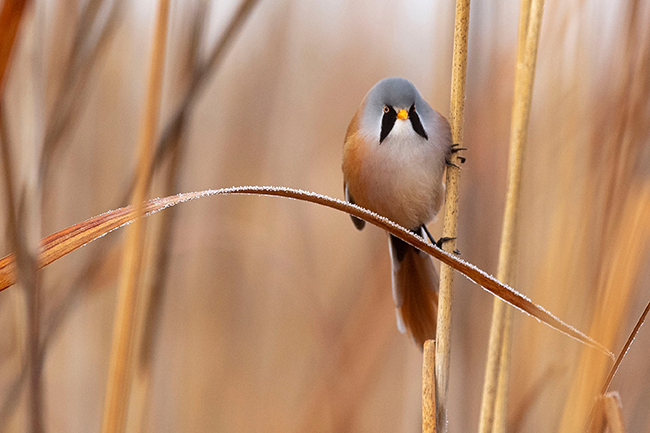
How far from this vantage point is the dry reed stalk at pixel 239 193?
0.41m

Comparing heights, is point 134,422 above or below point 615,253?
below

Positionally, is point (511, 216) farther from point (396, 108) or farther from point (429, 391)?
point (396, 108)

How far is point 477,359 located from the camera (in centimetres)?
135

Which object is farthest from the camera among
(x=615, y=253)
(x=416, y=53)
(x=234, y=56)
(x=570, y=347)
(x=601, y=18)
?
(x=234, y=56)

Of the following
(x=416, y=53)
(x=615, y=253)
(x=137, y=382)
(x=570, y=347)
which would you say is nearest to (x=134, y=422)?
(x=137, y=382)

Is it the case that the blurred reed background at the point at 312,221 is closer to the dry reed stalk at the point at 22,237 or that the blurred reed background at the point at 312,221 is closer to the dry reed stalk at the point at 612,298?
the dry reed stalk at the point at 612,298

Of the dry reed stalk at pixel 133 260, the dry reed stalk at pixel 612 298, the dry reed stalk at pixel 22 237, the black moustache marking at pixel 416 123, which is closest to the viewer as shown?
the dry reed stalk at pixel 22 237

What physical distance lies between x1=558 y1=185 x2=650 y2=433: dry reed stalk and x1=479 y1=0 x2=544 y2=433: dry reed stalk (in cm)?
9

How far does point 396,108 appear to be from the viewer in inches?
39.5

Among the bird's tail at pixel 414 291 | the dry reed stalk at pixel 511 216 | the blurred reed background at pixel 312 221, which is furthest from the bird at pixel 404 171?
the dry reed stalk at pixel 511 216

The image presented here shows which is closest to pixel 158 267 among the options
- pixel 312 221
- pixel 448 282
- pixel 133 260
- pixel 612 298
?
pixel 133 260

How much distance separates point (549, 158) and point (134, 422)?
3.19 ft

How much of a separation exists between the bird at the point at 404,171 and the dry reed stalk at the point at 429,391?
339mm

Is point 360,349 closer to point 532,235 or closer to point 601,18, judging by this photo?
point 532,235
